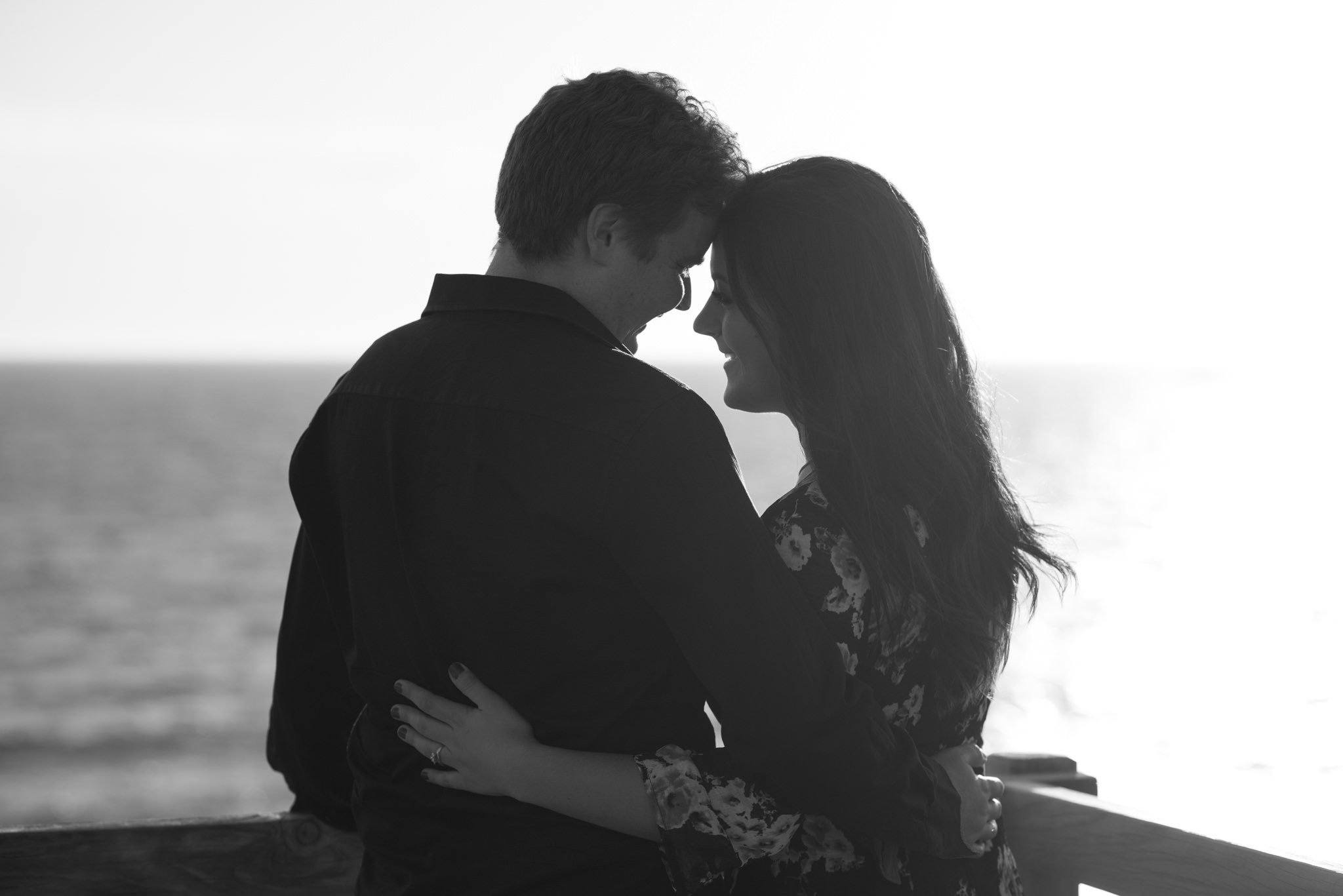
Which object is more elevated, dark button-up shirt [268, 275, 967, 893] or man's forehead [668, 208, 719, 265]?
man's forehead [668, 208, 719, 265]

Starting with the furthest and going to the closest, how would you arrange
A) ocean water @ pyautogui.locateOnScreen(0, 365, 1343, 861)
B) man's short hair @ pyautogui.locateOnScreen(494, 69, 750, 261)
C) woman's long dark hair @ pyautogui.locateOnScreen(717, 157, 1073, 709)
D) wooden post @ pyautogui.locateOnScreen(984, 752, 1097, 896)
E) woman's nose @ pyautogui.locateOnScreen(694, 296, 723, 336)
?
ocean water @ pyautogui.locateOnScreen(0, 365, 1343, 861)
wooden post @ pyautogui.locateOnScreen(984, 752, 1097, 896)
woman's nose @ pyautogui.locateOnScreen(694, 296, 723, 336)
woman's long dark hair @ pyautogui.locateOnScreen(717, 157, 1073, 709)
man's short hair @ pyautogui.locateOnScreen(494, 69, 750, 261)

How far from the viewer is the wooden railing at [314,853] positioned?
1.99m

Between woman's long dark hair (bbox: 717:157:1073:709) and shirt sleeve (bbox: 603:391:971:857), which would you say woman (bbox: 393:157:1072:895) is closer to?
woman's long dark hair (bbox: 717:157:1073:709)

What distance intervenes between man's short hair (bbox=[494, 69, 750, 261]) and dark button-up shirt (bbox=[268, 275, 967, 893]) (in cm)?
12

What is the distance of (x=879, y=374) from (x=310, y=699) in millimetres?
1002

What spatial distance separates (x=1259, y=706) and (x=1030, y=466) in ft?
126

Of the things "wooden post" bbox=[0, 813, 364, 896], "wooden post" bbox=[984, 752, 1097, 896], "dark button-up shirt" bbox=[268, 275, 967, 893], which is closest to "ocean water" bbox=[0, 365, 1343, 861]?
"wooden post" bbox=[984, 752, 1097, 896]

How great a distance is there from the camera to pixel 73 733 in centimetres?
2006

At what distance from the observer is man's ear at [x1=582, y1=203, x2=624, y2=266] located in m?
1.78

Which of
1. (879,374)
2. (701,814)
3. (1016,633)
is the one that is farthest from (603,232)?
(1016,633)

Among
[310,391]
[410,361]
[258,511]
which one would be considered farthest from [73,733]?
[310,391]

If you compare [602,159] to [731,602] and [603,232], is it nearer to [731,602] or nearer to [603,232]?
[603,232]

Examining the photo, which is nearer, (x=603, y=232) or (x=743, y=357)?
(x=603, y=232)

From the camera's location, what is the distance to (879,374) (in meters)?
1.95
